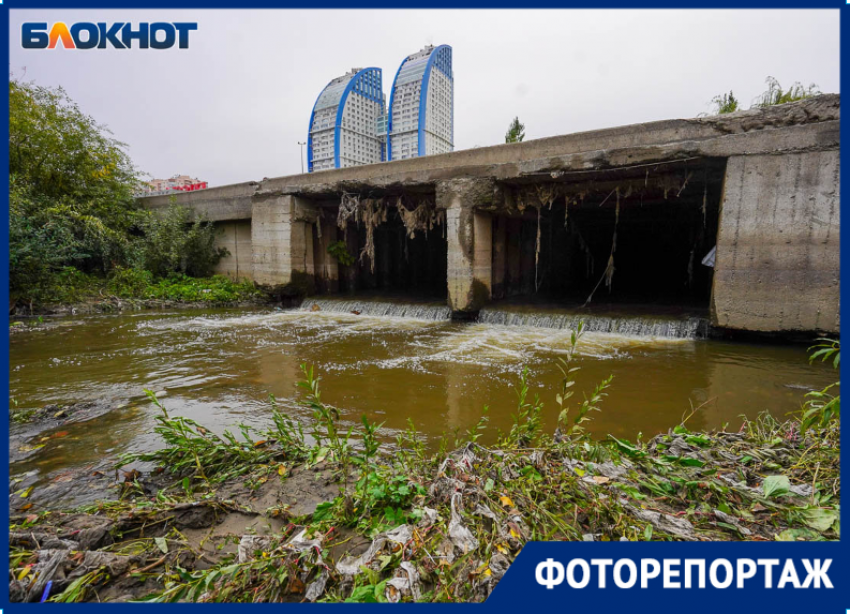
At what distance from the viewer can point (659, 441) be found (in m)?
3.04

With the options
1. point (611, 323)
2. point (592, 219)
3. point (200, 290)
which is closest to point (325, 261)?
point (200, 290)

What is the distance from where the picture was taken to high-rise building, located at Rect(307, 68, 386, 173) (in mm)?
22031

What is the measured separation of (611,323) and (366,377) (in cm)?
562

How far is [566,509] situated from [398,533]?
85 centimetres

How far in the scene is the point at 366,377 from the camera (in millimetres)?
5707

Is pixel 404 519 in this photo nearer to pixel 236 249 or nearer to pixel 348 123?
pixel 236 249

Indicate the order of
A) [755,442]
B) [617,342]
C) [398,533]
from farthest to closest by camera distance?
[617,342] → [755,442] → [398,533]


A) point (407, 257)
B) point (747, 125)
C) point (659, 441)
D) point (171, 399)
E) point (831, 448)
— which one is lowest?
point (171, 399)

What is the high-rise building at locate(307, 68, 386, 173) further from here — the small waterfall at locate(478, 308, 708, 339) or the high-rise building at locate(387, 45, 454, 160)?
the small waterfall at locate(478, 308, 708, 339)

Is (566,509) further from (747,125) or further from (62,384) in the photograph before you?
(747,125)

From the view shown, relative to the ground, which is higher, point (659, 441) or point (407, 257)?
point (407, 257)

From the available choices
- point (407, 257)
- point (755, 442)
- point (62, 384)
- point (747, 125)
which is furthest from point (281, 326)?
point (747, 125)

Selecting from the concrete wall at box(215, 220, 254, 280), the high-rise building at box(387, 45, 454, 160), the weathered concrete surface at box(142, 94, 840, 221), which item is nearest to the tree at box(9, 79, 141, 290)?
the concrete wall at box(215, 220, 254, 280)

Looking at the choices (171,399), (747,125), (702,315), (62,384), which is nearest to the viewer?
(171,399)
